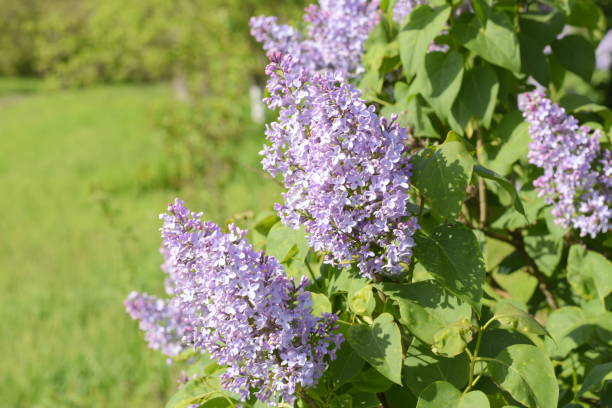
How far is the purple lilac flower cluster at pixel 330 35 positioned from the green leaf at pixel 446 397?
1143 mm

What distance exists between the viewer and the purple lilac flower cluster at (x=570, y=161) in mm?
1793

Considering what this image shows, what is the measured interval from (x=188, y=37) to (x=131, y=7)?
8.28 feet

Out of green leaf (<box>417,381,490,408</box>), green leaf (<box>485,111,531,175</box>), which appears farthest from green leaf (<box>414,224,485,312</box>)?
green leaf (<box>485,111,531,175</box>)

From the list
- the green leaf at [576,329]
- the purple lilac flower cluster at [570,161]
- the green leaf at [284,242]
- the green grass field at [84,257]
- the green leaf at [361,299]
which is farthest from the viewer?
the green grass field at [84,257]

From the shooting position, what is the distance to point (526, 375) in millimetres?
1289

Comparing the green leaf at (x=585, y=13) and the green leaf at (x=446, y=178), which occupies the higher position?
the green leaf at (x=585, y=13)

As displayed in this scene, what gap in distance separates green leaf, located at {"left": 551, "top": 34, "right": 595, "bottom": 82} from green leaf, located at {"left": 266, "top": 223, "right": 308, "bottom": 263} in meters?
1.28

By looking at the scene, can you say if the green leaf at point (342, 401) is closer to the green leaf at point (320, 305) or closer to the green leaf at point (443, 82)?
the green leaf at point (320, 305)

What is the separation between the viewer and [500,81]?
2113 millimetres

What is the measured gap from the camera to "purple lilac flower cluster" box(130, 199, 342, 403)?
1218 mm

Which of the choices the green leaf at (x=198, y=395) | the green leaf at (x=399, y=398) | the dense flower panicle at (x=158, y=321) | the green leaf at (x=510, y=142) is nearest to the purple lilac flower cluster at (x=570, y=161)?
the green leaf at (x=510, y=142)

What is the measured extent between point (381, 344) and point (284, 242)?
35cm

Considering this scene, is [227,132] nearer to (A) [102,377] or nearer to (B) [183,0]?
(A) [102,377]

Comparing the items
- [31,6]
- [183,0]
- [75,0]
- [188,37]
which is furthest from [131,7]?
[31,6]
